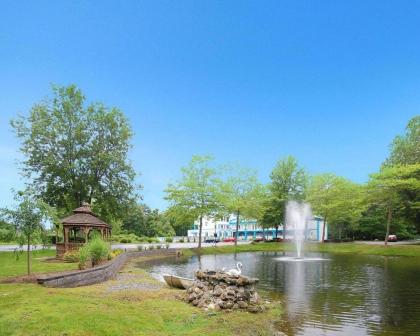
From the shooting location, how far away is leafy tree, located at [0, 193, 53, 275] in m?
17.9

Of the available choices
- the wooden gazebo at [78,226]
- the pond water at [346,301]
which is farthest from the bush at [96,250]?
the pond water at [346,301]

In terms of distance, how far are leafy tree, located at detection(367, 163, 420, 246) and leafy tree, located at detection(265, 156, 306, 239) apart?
16.7m

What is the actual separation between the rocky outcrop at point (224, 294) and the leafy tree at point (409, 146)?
54.0m

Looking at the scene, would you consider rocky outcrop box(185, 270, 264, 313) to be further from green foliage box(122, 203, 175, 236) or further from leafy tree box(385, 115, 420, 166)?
green foliage box(122, 203, 175, 236)

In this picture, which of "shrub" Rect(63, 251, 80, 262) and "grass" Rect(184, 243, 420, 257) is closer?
"shrub" Rect(63, 251, 80, 262)

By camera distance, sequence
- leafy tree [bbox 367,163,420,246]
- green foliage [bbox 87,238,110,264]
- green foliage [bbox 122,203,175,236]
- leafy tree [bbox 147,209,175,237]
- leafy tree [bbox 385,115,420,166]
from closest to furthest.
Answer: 1. green foliage [bbox 87,238,110,264]
2. leafy tree [bbox 367,163,420,246]
3. leafy tree [bbox 385,115,420,166]
4. green foliage [bbox 122,203,175,236]
5. leafy tree [bbox 147,209,175,237]

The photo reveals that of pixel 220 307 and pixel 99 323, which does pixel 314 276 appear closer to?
pixel 220 307

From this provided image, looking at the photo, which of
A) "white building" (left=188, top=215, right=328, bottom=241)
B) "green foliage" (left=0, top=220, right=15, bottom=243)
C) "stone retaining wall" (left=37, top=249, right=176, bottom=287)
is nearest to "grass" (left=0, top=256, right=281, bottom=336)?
"stone retaining wall" (left=37, top=249, right=176, bottom=287)

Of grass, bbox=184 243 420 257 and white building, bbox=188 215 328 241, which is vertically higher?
grass, bbox=184 243 420 257

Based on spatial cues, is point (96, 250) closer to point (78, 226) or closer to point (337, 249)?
point (78, 226)

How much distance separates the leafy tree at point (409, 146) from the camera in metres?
61.3

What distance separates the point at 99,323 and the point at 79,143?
39.9 meters

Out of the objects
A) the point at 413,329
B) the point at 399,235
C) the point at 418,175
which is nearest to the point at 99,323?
the point at 413,329

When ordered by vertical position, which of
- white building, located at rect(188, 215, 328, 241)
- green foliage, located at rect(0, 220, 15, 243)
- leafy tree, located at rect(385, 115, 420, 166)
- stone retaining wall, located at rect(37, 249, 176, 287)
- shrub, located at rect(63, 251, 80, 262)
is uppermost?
leafy tree, located at rect(385, 115, 420, 166)
